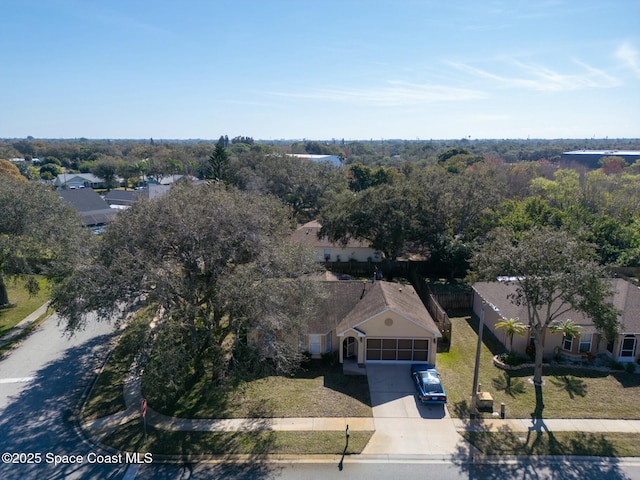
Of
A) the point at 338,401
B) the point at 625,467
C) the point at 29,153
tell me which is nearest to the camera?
the point at 625,467

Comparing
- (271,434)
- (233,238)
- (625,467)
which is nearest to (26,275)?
(233,238)

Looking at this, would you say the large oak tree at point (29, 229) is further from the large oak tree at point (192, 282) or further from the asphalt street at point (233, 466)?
the asphalt street at point (233, 466)

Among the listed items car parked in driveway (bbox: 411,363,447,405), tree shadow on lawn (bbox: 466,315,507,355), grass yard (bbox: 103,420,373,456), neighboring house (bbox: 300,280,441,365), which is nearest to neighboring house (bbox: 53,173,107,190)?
neighboring house (bbox: 300,280,441,365)

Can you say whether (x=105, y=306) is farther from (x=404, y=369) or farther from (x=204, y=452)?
(x=404, y=369)

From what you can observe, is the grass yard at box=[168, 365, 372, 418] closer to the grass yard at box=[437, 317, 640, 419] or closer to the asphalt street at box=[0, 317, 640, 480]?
the asphalt street at box=[0, 317, 640, 480]

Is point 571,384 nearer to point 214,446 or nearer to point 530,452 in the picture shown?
point 530,452
